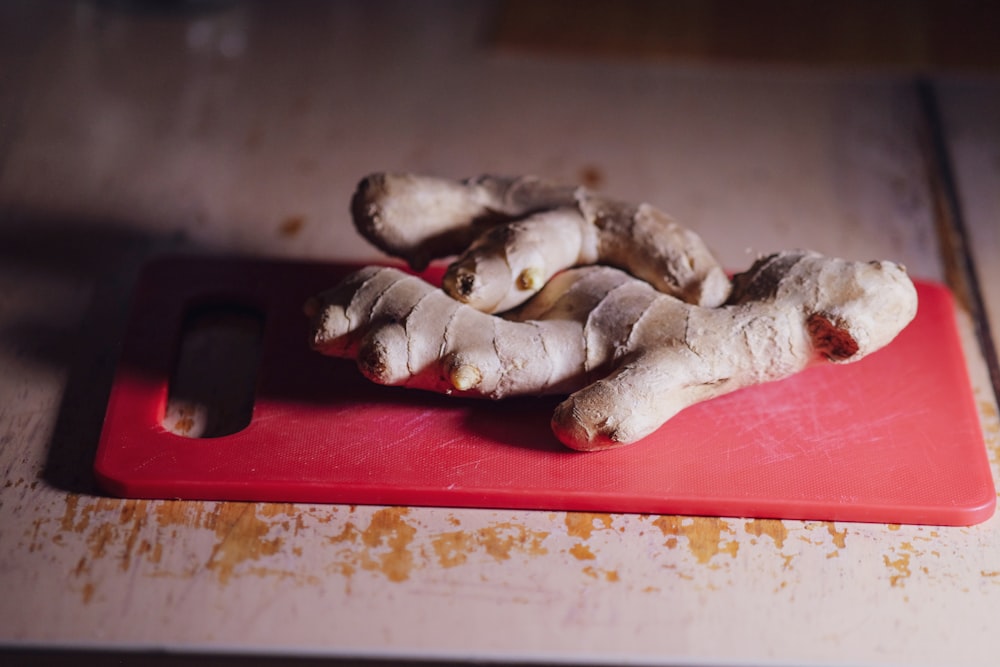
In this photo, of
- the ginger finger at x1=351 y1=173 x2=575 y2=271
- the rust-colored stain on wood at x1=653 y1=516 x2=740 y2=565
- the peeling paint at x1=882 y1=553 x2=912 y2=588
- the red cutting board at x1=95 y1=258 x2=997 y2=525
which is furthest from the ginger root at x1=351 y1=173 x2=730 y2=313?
the peeling paint at x1=882 y1=553 x2=912 y2=588

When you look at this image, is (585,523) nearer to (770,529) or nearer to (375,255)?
(770,529)

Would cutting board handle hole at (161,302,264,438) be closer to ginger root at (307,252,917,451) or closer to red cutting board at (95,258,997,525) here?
red cutting board at (95,258,997,525)

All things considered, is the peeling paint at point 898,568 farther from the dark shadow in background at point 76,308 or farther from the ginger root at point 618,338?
the dark shadow in background at point 76,308

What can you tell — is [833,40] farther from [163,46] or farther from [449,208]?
[163,46]

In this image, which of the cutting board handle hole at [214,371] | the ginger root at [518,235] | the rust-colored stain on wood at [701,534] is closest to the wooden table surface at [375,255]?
the rust-colored stain on wood at [701,534]

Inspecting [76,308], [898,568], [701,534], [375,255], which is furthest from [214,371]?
[898,568]
